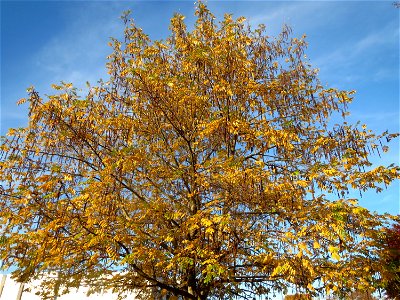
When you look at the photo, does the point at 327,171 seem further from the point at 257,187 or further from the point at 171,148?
the point at 171,148

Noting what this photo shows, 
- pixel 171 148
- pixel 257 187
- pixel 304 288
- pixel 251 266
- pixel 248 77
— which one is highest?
pixel 248 77

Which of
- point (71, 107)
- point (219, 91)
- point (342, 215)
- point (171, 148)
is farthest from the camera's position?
point (171, 148)

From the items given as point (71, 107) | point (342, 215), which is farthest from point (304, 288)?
point (71, 107)

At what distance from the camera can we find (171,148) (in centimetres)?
909

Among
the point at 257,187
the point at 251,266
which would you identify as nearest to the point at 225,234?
the point at 257,187

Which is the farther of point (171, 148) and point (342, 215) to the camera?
point (171, 148)

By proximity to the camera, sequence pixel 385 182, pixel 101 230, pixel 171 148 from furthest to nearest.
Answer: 1. pixel 171 148
2. pixel 385 182
3. pixel 101 230

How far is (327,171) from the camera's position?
21.6 ft

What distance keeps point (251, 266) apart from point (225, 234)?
178 cm

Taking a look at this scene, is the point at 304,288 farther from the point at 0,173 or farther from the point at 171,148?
the point at 0,173

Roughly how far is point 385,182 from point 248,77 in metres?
4.26

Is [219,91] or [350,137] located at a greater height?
[219,91]

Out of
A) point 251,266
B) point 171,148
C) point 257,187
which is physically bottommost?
point 251,266

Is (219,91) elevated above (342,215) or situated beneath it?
elevated above
